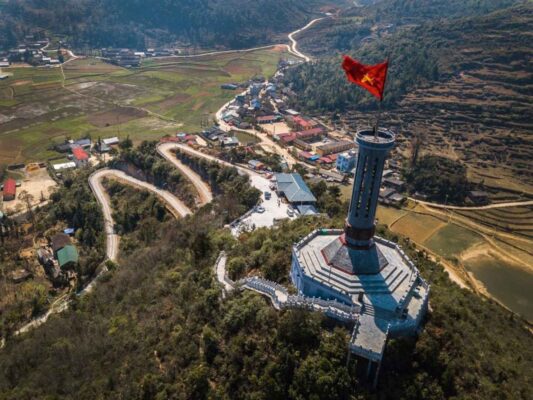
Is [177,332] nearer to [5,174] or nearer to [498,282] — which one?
[498,282]

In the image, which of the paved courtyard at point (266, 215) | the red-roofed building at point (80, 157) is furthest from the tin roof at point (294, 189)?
the red-roofed building at point (80, 157)

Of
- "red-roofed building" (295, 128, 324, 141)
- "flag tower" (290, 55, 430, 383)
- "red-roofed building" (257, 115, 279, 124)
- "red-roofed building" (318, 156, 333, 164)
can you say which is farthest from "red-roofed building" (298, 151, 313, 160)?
"flag tower" (290, 55, 430, 383)

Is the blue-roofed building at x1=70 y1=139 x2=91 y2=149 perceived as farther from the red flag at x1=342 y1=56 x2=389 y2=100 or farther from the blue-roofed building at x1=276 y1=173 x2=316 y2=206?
the red flag at x1=342 y1=56 x2=389 y2=100

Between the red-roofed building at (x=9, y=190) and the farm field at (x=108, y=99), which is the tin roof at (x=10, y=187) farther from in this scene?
the farm field at (x=108, y=99)

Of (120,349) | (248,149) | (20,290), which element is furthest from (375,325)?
(248,149)

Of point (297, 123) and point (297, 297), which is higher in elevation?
point (297, 297)

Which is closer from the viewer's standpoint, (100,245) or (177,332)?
(177,332)
